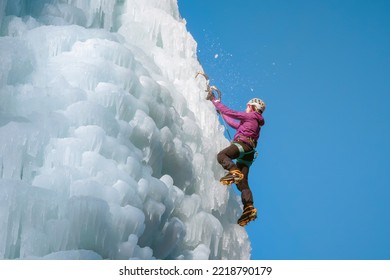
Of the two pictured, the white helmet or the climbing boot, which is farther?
the white helmet

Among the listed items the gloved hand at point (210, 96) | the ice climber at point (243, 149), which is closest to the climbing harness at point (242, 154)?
the ice climber at point (243, 149)

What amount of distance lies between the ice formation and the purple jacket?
41 cm

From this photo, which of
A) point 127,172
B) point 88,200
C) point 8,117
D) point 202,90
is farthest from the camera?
point 202,90

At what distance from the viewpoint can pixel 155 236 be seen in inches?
202

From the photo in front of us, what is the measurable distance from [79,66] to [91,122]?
0.68 metres

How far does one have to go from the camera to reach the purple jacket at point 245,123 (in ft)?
21.0

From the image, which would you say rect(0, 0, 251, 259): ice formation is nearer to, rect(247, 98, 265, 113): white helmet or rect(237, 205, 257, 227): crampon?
rect(237, 205, 257, 227): crampon

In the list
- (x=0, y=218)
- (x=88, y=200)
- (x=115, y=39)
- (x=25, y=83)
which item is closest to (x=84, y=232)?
(x=88, y=200)

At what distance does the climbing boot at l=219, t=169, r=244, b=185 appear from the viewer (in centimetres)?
612

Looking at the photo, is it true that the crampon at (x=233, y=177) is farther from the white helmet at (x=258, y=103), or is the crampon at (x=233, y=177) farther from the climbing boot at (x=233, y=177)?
the white helmet at (x=258, y=103)

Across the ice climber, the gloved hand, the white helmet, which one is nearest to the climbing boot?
the ice climber

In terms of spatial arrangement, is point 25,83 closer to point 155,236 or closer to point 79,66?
point 79,66

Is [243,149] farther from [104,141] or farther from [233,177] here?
[104,141]

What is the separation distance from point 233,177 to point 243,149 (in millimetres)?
381
